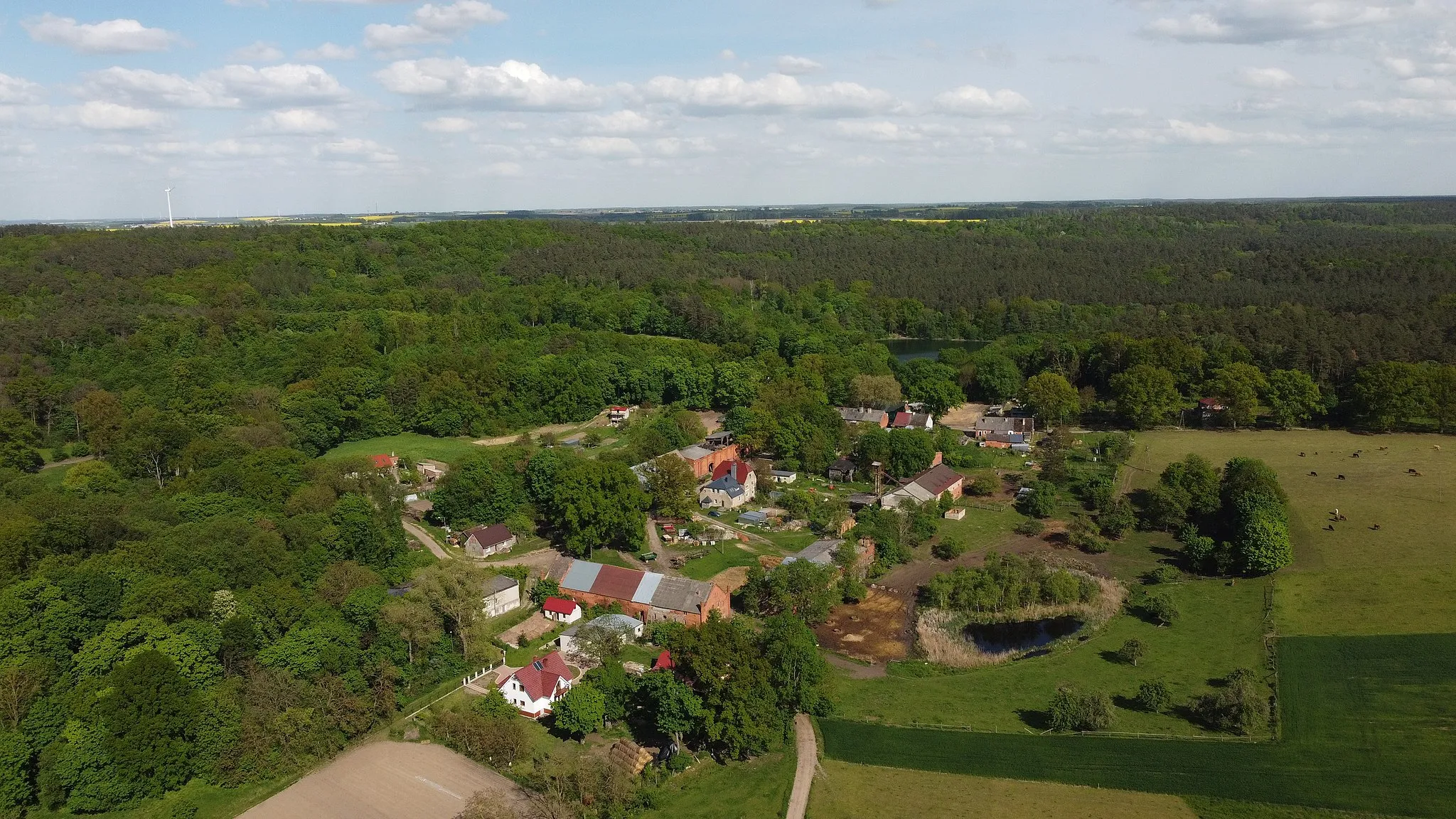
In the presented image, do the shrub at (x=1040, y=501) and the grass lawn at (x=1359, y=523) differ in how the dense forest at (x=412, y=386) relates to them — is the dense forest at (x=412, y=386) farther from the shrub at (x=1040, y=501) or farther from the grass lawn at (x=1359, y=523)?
the shrub at (x=1040, y=501)

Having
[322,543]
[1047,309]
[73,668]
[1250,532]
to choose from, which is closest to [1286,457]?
[1250,532]

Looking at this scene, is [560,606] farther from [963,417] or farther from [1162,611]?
[963,417]

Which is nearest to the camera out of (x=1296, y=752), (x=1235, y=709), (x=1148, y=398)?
(x=1296, y=752)

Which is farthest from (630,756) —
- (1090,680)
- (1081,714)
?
(1090,680)

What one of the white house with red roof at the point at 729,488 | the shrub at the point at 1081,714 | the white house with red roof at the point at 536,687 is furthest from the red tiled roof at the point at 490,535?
the shrub at the point at 1081,714

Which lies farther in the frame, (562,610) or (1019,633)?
(562,610)

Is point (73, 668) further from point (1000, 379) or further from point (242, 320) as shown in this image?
point (1000, 379)

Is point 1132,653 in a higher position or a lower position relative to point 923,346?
lower
